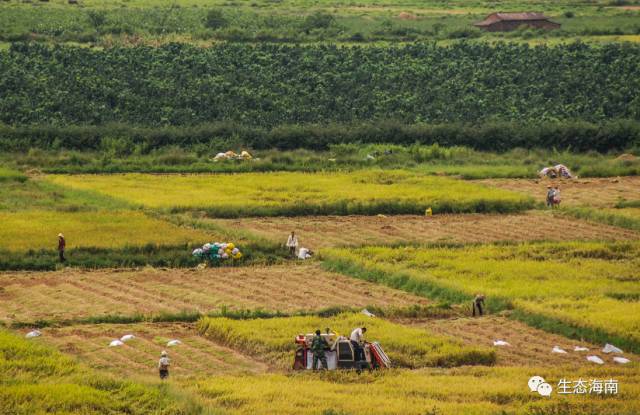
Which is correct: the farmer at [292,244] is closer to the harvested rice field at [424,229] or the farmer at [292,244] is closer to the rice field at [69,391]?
the harvested rice field at [424,229]

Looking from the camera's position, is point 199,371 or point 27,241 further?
point 27,241

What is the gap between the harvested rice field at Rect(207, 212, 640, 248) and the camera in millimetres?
41312

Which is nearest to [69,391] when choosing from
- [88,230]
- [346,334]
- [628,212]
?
[346,334]

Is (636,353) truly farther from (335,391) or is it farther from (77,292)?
(77,292)

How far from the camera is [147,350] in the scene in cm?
2908

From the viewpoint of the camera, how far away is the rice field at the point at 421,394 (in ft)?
80.1

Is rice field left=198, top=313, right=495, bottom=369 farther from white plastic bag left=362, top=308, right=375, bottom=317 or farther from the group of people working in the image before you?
the group of people working

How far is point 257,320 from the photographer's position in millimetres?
31234

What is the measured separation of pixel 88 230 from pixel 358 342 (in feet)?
46.8

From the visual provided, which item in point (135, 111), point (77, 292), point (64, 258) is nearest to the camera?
point (77, 292)

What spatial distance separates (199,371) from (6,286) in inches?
336

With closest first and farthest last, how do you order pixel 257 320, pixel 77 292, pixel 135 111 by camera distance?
pixel 257 320 → pixel 77 292 → pixel 135 111

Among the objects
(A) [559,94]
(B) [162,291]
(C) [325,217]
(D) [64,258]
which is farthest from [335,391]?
(A) [559,94]

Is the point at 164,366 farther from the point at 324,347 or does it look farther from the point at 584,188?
the point at 584,188
